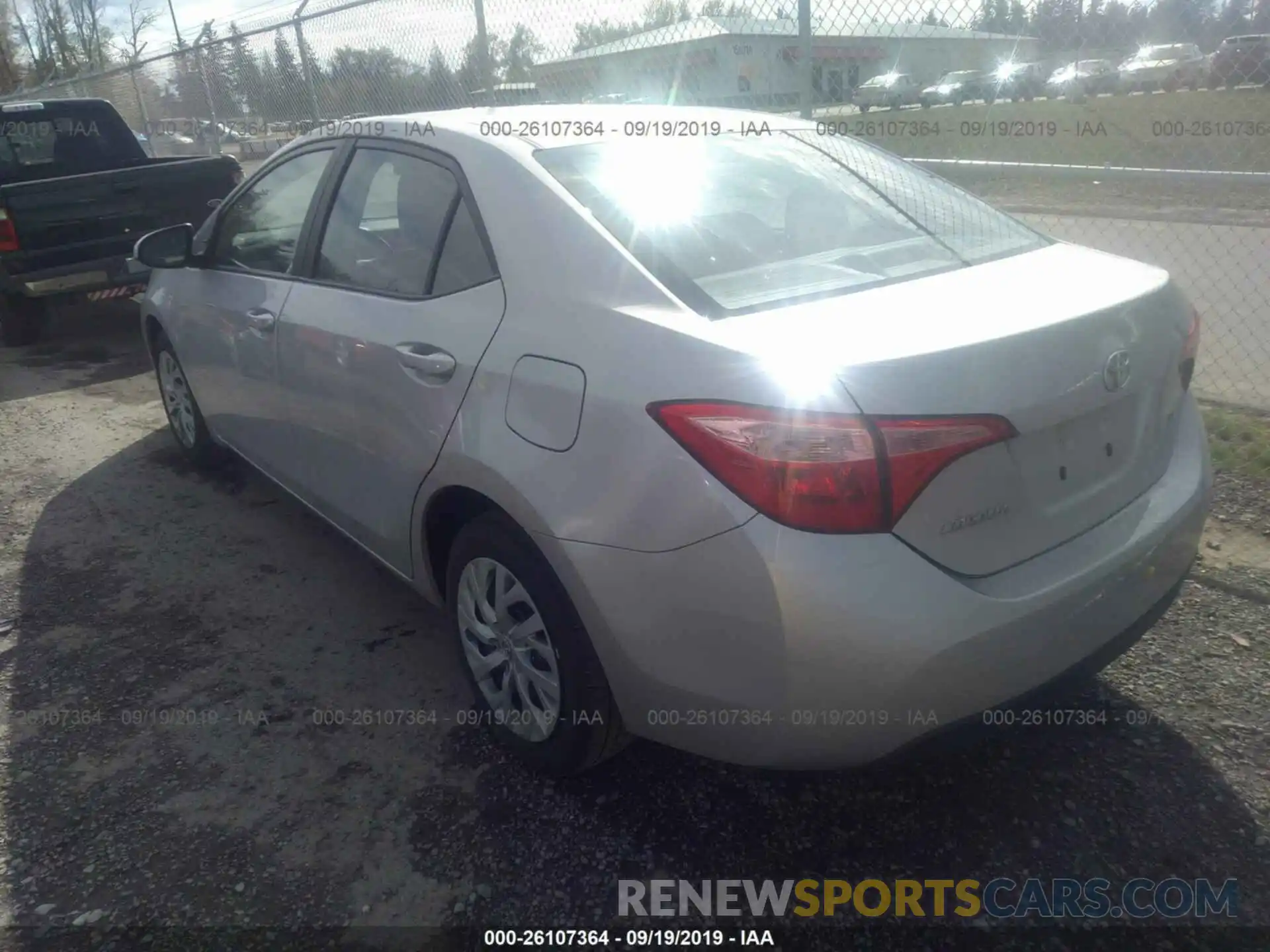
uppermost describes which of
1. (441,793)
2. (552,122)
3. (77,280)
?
(552,122)

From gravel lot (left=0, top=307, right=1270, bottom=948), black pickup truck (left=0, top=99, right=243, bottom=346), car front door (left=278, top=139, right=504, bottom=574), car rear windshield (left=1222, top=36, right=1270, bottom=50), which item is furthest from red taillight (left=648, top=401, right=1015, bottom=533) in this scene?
black pickup truck (left=0, top=99, right=243, bottom=346)

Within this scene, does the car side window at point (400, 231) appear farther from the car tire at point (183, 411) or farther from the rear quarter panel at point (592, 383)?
the car tire at point (183, 411)

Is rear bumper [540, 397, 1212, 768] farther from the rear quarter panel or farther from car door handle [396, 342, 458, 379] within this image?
car door handle [396, 342, 458, 379]

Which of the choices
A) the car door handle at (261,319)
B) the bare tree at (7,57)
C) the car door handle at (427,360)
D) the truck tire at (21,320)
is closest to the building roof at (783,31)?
the car door handle at (261,319)

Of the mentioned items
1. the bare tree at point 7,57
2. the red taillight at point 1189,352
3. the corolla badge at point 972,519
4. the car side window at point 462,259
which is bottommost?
the corolla badge at point 972,519

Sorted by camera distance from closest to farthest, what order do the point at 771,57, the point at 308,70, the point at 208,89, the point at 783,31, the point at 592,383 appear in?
the point at 592,383
the point at 783,31
the point at 771,57
the point at 308,70
the point at 208,89

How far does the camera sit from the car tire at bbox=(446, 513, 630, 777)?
90.4 inches

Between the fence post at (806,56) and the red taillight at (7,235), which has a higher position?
the fence post at (806,56)

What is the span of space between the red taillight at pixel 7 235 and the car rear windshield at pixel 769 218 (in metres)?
6.20

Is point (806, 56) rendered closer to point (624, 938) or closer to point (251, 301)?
point (251, 301)

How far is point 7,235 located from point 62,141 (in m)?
2.35

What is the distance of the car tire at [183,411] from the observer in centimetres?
475

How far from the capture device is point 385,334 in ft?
9.16

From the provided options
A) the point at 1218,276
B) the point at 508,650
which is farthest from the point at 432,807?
the point at 1218,276
